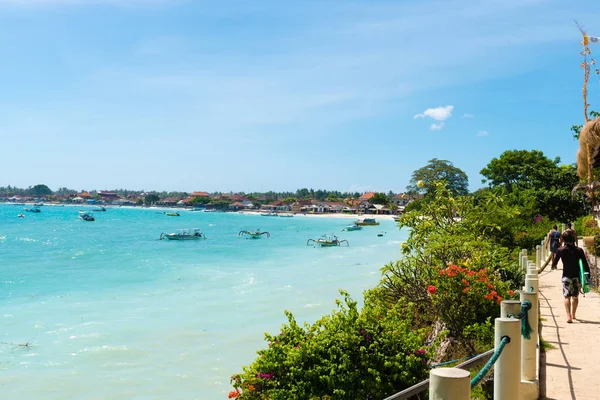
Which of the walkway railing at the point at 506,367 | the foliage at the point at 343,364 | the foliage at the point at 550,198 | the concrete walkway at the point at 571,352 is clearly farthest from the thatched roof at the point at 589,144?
the foliage at the point at 550,198

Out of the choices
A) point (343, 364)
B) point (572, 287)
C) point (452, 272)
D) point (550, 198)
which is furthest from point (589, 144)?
point (550, 198)

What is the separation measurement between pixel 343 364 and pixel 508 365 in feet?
5.53

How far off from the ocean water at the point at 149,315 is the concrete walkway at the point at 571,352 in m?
6.73

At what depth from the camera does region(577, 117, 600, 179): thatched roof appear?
675 cm

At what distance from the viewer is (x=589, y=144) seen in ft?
23.0

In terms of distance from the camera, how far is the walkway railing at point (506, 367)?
241cm

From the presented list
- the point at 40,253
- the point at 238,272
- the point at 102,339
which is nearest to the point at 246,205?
the point at 40,253

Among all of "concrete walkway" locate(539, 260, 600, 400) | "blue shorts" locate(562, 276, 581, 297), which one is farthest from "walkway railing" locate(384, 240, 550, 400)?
"blue shorts" locate(562, 276, 581, 297)

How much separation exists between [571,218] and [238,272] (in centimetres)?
2146

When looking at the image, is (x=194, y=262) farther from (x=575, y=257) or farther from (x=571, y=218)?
(x=575, y=257)

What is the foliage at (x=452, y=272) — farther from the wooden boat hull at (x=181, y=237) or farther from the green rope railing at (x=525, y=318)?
the wooden boat hull at (x=181, y=237)

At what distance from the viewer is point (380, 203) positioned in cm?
13800

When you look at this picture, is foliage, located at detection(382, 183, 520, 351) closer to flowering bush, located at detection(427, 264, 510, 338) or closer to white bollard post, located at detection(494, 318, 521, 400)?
flowering bush, located at detection(427, 264, 510, 338)

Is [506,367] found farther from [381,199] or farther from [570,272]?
[381,199]
